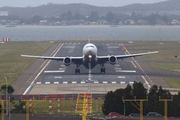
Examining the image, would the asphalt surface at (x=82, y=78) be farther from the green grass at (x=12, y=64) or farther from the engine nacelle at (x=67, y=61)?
the engine nacelle at (x=67, y=61)

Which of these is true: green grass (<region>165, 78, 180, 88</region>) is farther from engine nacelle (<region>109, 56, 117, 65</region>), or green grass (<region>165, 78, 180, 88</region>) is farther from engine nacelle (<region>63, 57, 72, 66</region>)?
engine nacelle (<region>63, 57, 72, 66</region>)

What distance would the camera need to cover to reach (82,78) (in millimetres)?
91688

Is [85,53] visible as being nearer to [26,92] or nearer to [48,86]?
[48,86]

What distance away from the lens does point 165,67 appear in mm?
107812

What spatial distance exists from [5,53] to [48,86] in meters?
58.8

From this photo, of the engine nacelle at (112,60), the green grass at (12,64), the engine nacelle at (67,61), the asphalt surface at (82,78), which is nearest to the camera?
the asphalt surface at (82,78)

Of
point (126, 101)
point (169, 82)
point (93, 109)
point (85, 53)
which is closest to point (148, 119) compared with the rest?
point (126, 101)

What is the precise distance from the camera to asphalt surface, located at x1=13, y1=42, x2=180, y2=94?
80.9 m

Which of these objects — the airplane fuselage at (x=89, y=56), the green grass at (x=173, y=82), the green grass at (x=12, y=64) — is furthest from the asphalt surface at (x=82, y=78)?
the airplane fuselage at (x=89, y=56)

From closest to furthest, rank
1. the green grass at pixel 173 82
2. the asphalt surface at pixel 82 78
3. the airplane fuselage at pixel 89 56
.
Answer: the asphalt surface at pixel 82 78
the green grass at pixel 173 82
the airplane fuselage at pixel 89 56

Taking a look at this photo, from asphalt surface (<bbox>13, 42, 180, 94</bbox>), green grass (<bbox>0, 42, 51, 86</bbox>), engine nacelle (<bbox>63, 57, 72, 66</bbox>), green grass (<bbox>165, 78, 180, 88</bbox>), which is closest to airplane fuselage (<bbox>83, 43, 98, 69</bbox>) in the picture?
asphalt surface (<bbox>13, 42, 180, 94</bbox>)

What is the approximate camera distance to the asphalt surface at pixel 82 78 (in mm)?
80938

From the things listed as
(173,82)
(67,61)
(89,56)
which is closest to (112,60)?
(89,56)

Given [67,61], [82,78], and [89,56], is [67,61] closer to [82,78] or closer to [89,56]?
[89,56]
